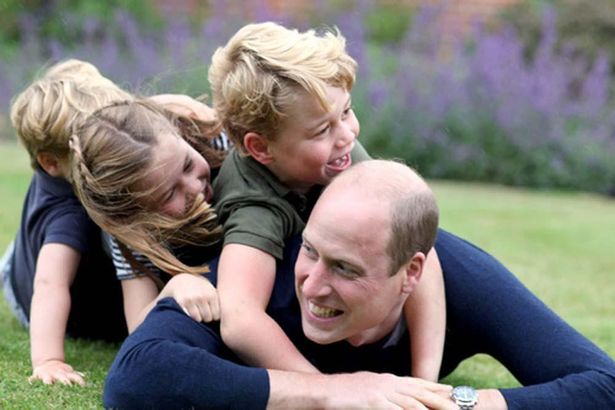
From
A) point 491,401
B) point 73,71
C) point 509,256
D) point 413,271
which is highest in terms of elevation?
point 73,71

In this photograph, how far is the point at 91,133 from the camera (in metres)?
3.50

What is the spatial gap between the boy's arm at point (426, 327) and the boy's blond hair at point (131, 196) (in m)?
0.66

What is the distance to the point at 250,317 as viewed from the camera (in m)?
3.13

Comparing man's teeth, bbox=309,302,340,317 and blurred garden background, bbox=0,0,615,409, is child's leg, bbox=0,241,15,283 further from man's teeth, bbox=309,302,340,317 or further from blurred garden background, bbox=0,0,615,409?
man's teeth, bbox=309,302,340,317

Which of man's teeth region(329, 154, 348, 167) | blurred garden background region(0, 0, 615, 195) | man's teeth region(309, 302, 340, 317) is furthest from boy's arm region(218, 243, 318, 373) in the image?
blurred garden background region(0, 0, 615, 195)

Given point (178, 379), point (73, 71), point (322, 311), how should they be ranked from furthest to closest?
1. point (73, 71)
2. point (322, 311)
3. point (178, 379)

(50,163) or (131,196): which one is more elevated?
(131,196)

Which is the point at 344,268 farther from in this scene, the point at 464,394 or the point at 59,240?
the point at 59,240

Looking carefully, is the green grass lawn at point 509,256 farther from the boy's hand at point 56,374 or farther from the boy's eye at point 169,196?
the boy's eye at point 169,196

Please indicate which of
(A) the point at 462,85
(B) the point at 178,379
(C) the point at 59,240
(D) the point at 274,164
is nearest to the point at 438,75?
(A) the point at 462,85

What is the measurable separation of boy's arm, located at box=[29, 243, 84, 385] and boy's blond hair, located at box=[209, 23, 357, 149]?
78cm

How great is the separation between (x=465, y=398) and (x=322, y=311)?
0.47 metres

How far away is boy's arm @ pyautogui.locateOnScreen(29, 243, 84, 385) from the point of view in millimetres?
3572

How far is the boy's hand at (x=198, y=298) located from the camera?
3.20 meters
